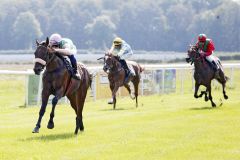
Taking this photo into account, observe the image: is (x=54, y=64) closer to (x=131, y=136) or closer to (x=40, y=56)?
(x=40, y=56)

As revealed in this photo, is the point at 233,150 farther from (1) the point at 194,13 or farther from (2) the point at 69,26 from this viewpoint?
(1) the point at 194,13

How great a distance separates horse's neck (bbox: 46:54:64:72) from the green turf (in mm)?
1067

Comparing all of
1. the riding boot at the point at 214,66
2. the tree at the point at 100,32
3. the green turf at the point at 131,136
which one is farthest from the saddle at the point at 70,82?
the tree at the point at 100,32

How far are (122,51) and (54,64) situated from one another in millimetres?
7215

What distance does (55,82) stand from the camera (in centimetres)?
1062

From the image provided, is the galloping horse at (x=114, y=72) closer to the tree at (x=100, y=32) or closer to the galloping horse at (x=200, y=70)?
the galloping horse at (x=200, y=70)

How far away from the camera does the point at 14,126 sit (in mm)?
12359

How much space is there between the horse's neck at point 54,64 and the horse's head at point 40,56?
18 centimetres

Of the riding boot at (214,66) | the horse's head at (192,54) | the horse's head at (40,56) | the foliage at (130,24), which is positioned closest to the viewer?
the horse's head at (40,56)

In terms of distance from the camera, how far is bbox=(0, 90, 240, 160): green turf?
852 centimetres

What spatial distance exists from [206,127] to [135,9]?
153m

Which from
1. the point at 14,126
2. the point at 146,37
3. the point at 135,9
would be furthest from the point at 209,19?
the point at 14,126

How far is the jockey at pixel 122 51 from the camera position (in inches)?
701

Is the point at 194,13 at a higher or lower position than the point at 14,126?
higher
